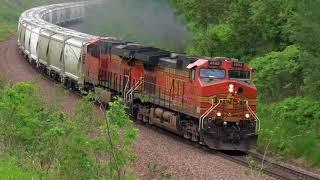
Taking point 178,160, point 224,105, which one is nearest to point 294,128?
point 224,105

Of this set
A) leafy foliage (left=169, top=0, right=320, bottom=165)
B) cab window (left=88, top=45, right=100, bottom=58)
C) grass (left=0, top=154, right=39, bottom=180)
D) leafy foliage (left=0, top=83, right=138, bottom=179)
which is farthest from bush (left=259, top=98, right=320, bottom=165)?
cab window (left=88, top=45, right=100, bottom=58)

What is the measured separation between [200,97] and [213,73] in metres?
1.13

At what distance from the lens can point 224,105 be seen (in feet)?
69.6

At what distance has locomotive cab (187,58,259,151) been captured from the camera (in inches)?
830

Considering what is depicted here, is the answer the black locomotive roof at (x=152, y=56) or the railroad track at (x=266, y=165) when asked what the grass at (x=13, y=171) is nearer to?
the railroad track at (x=266, y=165)

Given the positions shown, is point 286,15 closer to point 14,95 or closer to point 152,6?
point 14,95

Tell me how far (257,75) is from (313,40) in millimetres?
7358

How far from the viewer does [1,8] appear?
331 ft

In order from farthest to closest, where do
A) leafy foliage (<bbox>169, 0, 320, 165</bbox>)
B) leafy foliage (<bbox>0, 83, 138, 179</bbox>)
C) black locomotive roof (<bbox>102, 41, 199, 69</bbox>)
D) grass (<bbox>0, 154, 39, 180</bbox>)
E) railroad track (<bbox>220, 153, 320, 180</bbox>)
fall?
black locomotive roof (<bbox>102, 41, 199, 69</bbox>) < leafy foliage (<bbox>169, 0, 320, 165</bbox>) < railroad track (<bbox>220, 153, 320, 180</bbox>) < grass (<bbox>0, 154, 39, 180</bbox>) < leafy foliage (<bbox>0, 83, 138, 179</bbox>)

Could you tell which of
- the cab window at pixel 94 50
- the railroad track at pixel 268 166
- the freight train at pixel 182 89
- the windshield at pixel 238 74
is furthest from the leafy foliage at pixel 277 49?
the cab window at pixel 94 50

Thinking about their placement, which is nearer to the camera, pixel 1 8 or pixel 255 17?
pixel 255 17

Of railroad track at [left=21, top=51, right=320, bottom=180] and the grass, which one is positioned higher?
the grass

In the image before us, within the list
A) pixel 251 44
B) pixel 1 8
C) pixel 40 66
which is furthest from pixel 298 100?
pixel 1 8

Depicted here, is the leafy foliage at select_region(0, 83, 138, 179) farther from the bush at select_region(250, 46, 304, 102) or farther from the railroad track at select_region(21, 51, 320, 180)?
the bush at select_region(250, 46, 304, 102)
